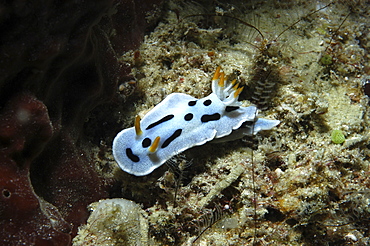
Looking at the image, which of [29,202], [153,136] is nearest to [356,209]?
[153,136]

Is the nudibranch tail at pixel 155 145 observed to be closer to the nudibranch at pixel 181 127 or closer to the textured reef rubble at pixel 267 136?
the nudibranch at pixel 181 127

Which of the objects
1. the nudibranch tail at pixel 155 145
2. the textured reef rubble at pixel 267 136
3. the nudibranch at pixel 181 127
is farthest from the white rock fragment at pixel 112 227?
the nudibranch tail at pixel 155 145

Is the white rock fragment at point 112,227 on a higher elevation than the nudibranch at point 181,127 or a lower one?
lower

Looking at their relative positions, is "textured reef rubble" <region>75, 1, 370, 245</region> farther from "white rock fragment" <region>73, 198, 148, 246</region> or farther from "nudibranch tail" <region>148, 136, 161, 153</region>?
"nudibranch tail" <region>148, 136, 161, 153</region>

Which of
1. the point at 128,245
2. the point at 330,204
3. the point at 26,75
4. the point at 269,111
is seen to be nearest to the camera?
the point at 26,75

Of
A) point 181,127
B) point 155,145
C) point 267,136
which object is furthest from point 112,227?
point 267,136

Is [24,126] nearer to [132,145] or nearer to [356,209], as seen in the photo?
[132,145]

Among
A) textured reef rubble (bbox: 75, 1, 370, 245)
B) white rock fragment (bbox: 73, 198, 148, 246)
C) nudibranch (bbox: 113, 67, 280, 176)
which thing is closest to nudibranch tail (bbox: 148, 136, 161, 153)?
nudibranch (bbox: 113, 67, 280, 176)

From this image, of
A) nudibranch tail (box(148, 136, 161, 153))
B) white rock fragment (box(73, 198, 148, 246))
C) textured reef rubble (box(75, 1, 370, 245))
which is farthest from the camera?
textured reef rubble (box(75, 1, 370, 245))
